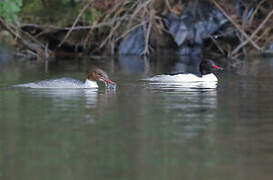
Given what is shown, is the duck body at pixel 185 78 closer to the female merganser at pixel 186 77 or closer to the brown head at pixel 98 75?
the female merganser at pixel 186 77

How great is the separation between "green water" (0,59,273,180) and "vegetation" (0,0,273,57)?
11.1m

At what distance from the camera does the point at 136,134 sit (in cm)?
741

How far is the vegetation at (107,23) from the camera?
23.1m

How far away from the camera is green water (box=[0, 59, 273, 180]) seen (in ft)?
19.4

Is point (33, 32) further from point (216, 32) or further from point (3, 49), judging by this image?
point (216, 32)

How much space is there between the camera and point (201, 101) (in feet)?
34.2

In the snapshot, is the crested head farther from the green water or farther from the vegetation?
the vegetation

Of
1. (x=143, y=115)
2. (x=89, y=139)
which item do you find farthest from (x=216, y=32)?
(x=89, y=139)

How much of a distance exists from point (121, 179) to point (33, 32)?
19217 mm

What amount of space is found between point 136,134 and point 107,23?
52.3 feet

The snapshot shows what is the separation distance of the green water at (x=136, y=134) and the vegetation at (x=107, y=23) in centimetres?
1112

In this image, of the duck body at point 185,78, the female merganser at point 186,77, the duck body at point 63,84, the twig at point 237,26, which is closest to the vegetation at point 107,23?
the twig at point 237,26

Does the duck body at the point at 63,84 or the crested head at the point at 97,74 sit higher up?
the crested head at the point at 97,74

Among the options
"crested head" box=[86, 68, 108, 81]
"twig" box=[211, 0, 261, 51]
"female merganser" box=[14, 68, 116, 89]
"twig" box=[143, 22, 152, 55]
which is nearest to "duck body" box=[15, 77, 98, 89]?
"female merganser" box=[14, 68, 116, 89]
